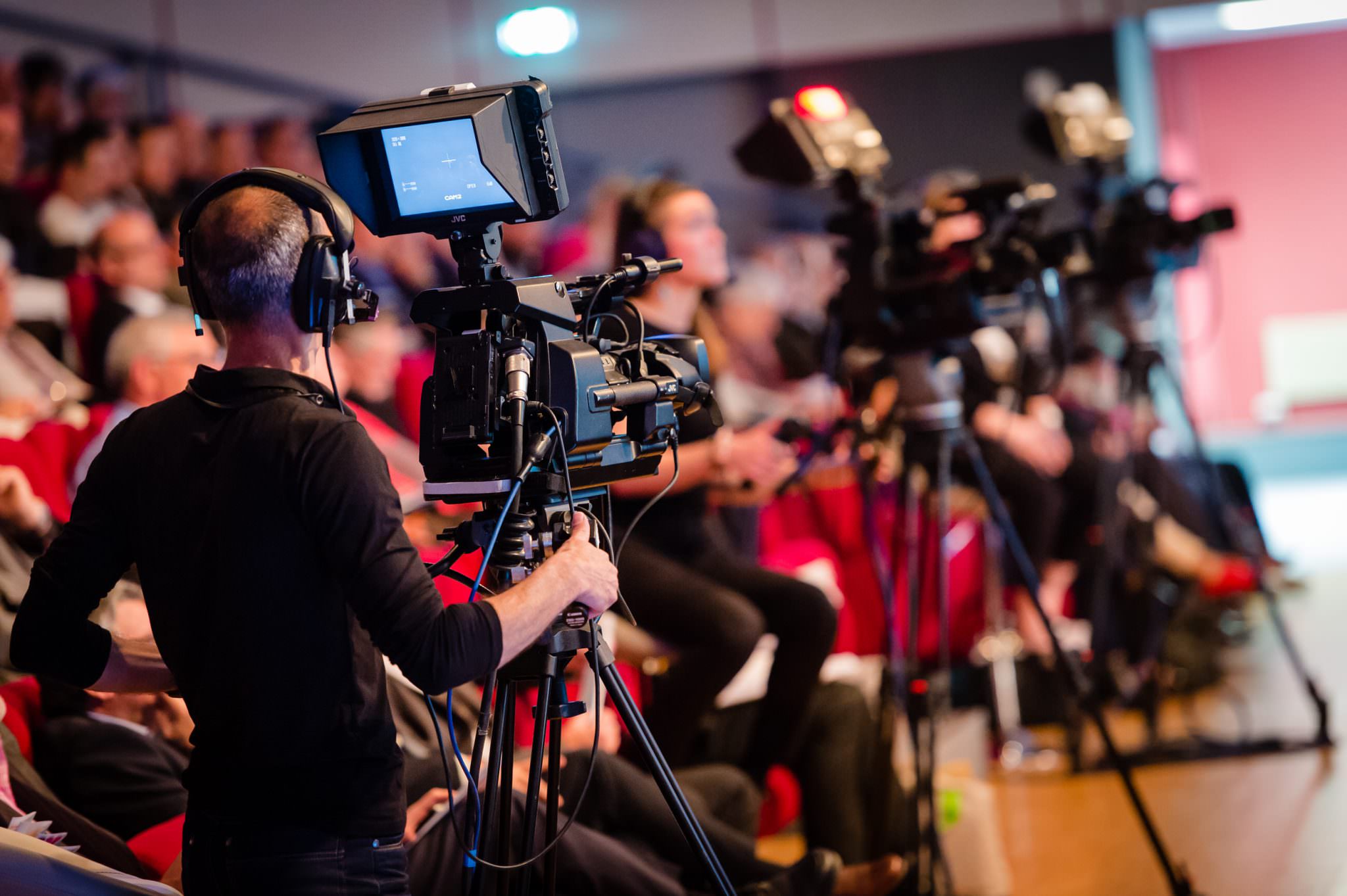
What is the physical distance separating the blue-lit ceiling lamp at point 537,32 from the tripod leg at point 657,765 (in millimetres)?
5577

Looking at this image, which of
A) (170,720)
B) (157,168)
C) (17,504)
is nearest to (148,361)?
(17,504)

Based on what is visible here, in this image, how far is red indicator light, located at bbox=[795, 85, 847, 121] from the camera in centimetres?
275

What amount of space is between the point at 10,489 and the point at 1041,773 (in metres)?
2.62

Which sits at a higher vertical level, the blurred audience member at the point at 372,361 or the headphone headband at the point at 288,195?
the headphone headband at the point at 288,195

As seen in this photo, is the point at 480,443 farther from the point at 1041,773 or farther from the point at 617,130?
the point at 617,130

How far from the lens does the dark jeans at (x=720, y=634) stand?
2.70 m

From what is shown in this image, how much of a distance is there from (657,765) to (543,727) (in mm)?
155

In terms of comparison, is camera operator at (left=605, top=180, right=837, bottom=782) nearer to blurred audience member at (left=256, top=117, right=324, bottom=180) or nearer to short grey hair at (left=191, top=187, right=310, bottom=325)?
short grey hair at (left=191, top=187, right=310, bottom=325)

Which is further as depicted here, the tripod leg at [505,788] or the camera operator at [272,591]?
the tripod leg at [505,788]

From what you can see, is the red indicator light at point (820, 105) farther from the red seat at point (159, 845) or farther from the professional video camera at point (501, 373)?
the red seat at point (159, 845)

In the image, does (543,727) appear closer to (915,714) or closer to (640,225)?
(915,714)

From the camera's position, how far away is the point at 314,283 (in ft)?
4.40

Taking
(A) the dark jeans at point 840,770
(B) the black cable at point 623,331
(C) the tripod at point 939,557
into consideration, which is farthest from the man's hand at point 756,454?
(B) the black cable at point 623,331

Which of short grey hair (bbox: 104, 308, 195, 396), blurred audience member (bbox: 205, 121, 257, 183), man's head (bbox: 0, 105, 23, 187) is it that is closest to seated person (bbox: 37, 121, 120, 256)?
man's head (bbox: 0, 105, 23, 187)
